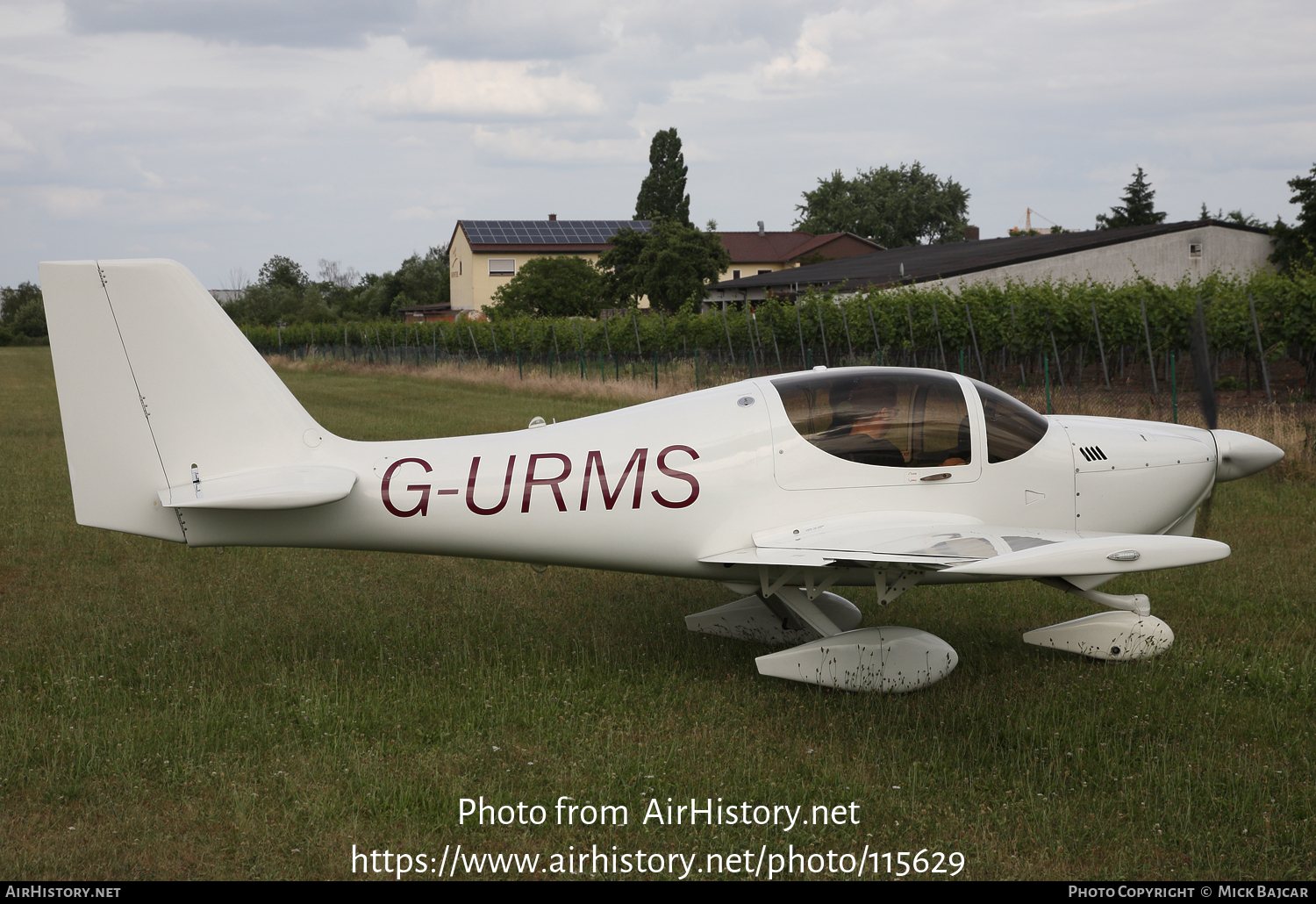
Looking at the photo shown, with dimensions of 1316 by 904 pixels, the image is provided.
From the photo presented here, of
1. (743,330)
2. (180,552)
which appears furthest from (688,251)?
(180,552)

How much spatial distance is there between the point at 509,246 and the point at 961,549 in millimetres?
79325

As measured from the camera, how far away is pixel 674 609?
850 cm

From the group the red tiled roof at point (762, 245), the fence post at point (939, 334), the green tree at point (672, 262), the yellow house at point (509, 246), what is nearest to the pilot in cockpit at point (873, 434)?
the fence post at point (939, 334)

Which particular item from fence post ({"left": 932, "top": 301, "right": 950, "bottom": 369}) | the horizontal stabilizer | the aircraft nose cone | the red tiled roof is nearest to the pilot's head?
the aircraft nose cone

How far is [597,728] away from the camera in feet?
19.0

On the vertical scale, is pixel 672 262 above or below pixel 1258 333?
above

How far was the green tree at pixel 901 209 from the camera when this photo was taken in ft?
323

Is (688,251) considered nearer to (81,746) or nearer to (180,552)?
(180,552)

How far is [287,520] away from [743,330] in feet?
79.5

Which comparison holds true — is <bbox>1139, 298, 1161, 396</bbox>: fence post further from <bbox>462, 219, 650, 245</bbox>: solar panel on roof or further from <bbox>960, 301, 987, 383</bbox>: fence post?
<bbox>462, 219, 650, 245</bbox>: solar panel on roof

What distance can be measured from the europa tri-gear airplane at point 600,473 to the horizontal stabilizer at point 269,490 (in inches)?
0.6

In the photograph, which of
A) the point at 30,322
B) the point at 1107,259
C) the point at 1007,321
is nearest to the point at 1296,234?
the point at 1107,259

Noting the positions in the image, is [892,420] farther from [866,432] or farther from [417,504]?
[417,504]

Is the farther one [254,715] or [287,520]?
[287,520]
